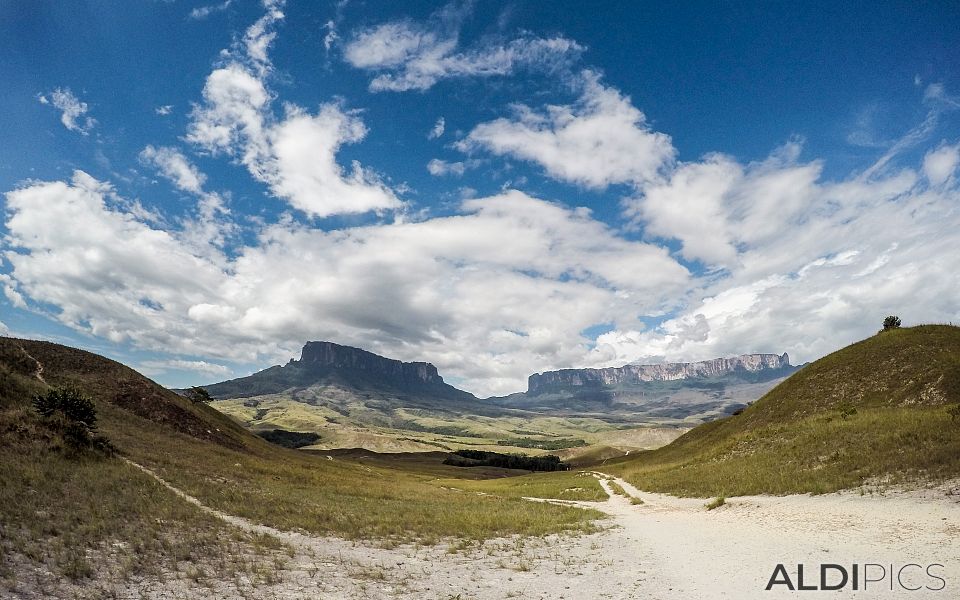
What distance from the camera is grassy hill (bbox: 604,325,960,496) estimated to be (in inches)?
1206

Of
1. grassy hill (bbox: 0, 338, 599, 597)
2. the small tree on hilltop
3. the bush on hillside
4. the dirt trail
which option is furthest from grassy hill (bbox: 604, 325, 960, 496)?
the small tree on hilltop

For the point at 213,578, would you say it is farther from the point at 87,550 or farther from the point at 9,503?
the point at 9,503

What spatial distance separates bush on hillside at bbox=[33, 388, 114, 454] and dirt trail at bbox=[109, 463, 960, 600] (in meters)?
13.2

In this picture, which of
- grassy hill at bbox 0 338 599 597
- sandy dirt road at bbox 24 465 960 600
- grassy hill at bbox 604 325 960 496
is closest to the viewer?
sandy dirt road at bbox 24 465 960 600

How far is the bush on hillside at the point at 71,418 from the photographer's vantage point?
31.2 m

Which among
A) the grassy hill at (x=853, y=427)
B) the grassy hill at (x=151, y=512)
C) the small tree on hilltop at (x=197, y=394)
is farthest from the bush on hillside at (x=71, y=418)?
the small tree on hilltop at (x=197, y=394)

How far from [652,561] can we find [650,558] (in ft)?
2.03

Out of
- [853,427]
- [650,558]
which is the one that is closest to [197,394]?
[650,558]

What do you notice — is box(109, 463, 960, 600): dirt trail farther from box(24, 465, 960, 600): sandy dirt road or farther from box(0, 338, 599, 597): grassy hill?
box(0, 338, 599, 597): grassy hill

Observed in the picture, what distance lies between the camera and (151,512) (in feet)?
65.7

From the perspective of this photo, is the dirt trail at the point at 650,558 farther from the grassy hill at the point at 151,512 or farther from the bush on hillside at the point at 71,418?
the bush on hillside at the point at 71,418

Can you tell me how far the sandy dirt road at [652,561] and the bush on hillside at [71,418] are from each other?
14393 millimetres

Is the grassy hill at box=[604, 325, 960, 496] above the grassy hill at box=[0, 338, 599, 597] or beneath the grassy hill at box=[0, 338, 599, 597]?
above

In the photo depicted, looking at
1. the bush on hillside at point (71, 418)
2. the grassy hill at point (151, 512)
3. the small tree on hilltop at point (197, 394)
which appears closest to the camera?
the grassy hill at point (151, 512)
